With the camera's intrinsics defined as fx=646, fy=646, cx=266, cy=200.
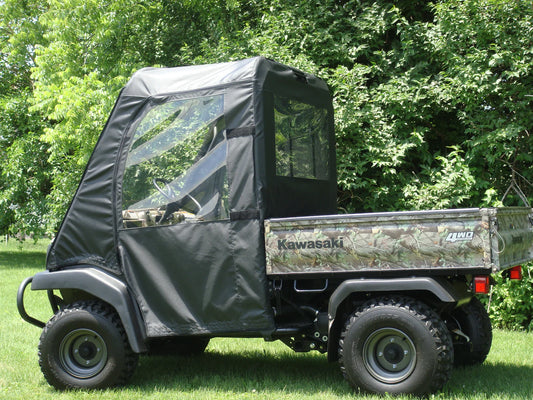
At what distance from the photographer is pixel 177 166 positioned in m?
5.12

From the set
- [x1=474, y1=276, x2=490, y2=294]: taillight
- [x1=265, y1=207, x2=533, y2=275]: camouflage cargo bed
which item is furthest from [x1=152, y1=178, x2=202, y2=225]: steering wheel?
[x1=474, y1=276, x2=490, y2=294]: taillight

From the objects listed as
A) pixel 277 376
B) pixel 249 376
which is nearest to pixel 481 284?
pixel 277 376

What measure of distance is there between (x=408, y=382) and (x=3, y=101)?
17406mm

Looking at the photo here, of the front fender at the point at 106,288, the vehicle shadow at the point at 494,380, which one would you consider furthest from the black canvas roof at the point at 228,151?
the vehicle shadow at the point at 494,380

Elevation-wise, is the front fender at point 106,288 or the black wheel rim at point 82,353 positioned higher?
the front fender at point 106,288

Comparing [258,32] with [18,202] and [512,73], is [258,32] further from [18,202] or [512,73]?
[18,202]

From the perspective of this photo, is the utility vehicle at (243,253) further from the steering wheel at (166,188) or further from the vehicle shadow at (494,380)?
the vehicle shadow at (494,380)

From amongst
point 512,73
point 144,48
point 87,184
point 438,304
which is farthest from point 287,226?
point 144,48

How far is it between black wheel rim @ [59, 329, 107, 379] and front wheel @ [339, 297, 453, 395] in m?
1.91

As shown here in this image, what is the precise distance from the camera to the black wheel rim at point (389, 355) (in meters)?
4.45

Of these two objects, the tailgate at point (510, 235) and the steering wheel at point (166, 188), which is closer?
the tailgate at point (510, 235)

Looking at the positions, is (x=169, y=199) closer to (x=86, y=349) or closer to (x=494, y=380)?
(x=86, y=349)

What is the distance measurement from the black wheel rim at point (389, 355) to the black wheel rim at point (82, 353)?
2.06 meters

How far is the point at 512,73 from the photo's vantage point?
805 cm
